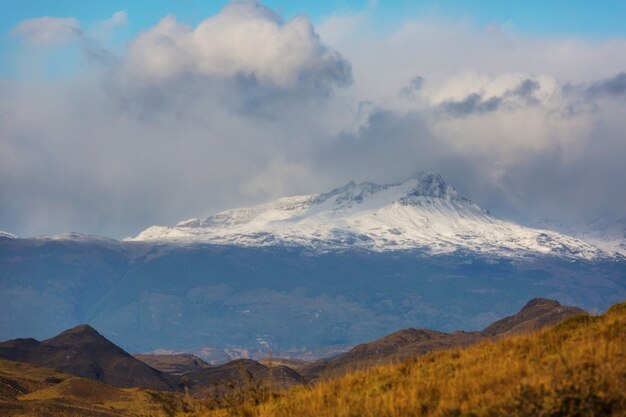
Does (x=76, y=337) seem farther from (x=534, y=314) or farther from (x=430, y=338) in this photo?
(x=534, y=314)

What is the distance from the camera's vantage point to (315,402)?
67.3 ft

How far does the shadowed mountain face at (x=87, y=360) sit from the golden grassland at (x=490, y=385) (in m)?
126

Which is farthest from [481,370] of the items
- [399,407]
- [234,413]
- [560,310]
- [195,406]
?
[560,310]

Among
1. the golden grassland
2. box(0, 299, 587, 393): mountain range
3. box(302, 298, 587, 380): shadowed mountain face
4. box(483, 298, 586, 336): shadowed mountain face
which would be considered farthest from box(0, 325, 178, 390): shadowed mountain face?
the golden grassland

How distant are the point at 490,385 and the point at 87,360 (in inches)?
5780

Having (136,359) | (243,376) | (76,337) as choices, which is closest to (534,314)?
(136,359)

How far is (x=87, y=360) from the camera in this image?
15862 centimetres

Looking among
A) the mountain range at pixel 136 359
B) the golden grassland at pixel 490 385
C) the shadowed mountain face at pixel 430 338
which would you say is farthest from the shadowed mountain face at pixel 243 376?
the shadowed mountain face at pixel 430 338

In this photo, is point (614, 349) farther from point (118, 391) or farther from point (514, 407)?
point (118, 391)

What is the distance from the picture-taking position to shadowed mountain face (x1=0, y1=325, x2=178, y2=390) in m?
152

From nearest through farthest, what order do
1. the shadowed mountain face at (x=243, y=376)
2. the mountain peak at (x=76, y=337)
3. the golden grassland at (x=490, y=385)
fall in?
the golden grassland at (x=490, y=385)
the shadowed mountain face at (x=243, y=376)
the mountain peak at (x=76, y=337)

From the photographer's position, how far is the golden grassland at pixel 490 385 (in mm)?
17141

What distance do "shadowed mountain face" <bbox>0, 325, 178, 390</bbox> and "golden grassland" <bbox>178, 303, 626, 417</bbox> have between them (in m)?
126

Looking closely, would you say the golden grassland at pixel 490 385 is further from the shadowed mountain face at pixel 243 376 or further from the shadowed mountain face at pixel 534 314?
the shadowed mountain face at pixel 534 314
